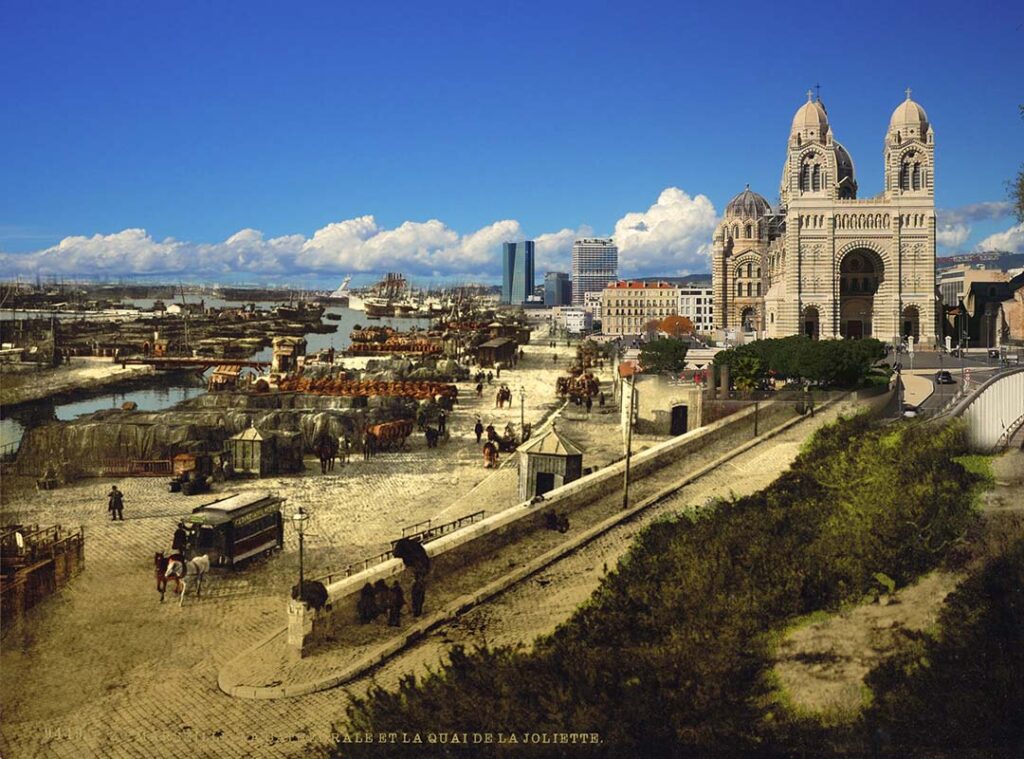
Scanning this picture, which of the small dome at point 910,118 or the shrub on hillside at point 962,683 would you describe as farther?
the small dome at point 910,118

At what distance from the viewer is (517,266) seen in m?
99.4

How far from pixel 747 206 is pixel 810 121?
25311 millimetres

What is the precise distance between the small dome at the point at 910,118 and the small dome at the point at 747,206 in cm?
3006

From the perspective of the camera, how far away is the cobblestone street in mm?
10625

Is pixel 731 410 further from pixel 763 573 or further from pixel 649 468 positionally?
pixel 763 573

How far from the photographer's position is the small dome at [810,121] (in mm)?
67062

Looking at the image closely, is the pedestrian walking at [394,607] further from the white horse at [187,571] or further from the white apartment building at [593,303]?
the white apartment building at [593,303]

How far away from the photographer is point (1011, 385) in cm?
1806

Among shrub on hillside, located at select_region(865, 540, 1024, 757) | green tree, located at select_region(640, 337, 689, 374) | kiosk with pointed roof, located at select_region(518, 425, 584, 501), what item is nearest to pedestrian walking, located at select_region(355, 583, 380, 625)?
shrub on hillside, located at select_region(865, 540, 1024, 757)

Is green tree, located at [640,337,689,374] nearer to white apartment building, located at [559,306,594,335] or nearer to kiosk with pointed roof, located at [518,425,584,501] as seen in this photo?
kiosk with pointed roof, located at [518,425,584,501]

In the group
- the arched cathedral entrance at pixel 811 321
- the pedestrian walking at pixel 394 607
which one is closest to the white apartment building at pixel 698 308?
the arched cathedral entrance at pixel 811 321

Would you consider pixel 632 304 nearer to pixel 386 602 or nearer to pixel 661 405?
pixel 661 405

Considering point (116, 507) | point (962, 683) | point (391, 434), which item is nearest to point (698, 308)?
point (391, 434)

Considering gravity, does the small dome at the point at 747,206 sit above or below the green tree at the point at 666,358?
above
